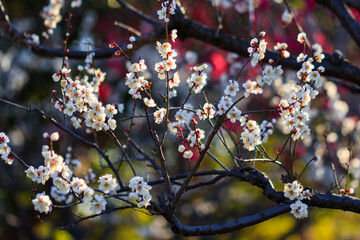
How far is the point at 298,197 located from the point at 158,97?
3.67 metres

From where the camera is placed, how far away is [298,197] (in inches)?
81.4

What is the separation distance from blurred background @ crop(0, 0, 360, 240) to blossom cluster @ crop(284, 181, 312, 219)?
3.29 m

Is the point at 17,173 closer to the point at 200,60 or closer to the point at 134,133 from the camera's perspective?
the point at 134,133

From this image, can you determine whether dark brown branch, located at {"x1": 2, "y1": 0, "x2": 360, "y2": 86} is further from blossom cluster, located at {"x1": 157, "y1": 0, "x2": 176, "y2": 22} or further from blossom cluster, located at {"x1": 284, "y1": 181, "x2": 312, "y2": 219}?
blossom cluster, located at {"x1": 284, "y1": 181, "x2": 312, "y2": 219}

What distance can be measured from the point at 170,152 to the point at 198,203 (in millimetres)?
900

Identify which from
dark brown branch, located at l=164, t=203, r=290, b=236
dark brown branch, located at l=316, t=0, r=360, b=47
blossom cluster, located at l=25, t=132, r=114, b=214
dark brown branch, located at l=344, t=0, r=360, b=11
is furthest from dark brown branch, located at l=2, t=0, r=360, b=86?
blossom cluster, located at l=25, t=132, r=114, b=214

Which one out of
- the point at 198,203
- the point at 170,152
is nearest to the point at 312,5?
the point at 170,152

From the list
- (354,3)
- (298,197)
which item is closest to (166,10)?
(298,197)

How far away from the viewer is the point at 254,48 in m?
2.02

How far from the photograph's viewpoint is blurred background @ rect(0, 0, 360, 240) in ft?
18.3

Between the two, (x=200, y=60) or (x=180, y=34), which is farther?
(x=200, y=60)

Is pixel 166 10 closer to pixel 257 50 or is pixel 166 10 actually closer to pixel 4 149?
pixel 257 50

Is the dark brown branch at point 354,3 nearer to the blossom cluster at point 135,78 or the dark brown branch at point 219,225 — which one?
the dark brown branch at point 219,225

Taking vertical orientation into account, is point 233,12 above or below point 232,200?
above
